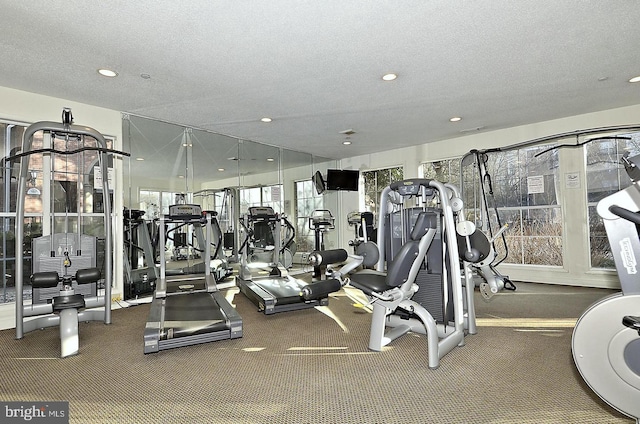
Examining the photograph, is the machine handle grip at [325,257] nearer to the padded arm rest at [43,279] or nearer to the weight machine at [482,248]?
the weight machine at [482,248]

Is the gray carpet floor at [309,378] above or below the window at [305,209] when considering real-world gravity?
below

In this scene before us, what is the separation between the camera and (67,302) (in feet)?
9.91

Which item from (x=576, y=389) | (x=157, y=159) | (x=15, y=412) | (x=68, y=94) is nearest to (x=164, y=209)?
(x=157, y=159)

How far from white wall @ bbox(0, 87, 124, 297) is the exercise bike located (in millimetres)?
4886

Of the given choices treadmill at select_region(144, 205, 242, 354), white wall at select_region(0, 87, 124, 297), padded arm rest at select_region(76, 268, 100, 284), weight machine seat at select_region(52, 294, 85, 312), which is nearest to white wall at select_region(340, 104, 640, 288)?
treadmill at select_region(144, 205, 242, 354)

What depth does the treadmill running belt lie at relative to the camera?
2920 millimetres

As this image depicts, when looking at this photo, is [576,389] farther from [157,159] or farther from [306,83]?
[157,159]

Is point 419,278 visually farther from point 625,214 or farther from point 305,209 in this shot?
point 305,209

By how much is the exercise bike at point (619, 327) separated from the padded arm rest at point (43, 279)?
393 cm

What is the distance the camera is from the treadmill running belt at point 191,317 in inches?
115

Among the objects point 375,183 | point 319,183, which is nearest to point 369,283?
point 319,183

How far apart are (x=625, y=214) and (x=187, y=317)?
3292mm

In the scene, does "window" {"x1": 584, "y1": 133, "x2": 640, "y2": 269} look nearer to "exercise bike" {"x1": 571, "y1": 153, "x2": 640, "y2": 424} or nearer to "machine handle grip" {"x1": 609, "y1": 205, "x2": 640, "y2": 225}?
"exercise bike" {"x1": 571, "y1": 153, "x2": 640, "y2": 424}

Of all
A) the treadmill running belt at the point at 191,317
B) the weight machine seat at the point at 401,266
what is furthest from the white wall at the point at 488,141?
the weight machine seat at the point at 401,266
